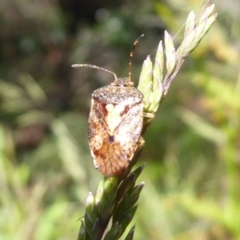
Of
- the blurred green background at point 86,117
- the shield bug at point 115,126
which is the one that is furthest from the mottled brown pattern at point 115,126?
the blurred green background at point 86,117

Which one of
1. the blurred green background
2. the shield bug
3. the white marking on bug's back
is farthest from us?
the blurred green background

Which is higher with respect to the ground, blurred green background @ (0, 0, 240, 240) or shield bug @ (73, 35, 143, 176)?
blurred green background @ (0, 0, 240, 240)

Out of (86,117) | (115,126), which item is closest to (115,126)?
(115,126)

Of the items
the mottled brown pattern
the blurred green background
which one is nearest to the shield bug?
the mottled brown pattern

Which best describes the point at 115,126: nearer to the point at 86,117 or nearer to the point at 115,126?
the point at 115,126

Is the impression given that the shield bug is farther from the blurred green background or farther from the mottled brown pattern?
the blurred green background

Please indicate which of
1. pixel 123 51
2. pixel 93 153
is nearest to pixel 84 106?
pixel 123 51

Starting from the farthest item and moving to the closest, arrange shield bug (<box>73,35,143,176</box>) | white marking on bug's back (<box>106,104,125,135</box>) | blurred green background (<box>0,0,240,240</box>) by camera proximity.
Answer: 1. blurred green background (<box>0,0,240,240</box>)
2. white marking on bug's back (<box>106,104,125,135</box>)
3. shield bug (<box>73,35,143,176</box>)

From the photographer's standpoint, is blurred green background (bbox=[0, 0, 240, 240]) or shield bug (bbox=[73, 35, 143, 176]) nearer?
shield bug (bbox=[73, 35, 143, 176])
